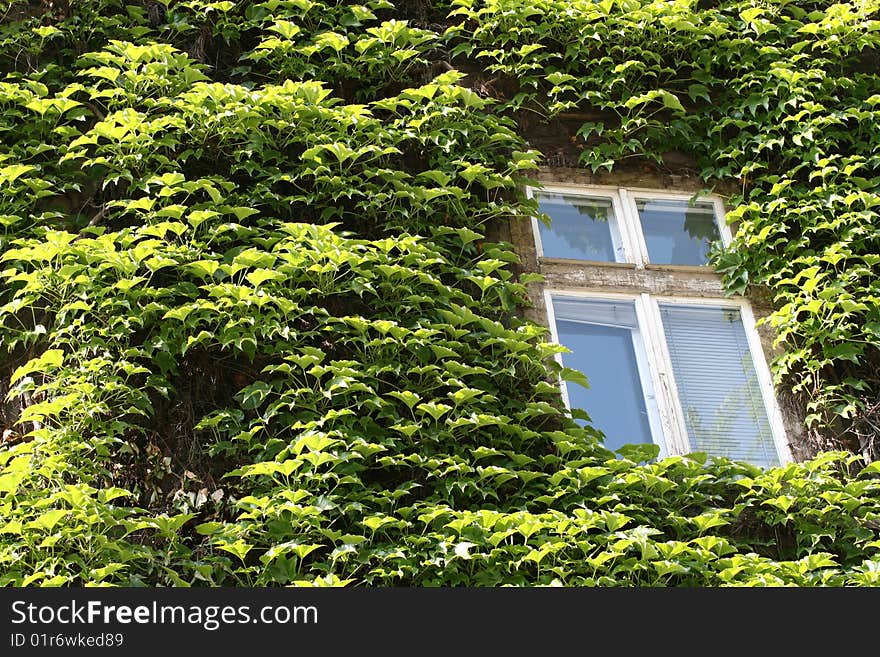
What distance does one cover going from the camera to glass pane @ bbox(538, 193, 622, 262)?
5781 mm

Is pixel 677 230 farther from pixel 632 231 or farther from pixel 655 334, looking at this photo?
pixel 655 334

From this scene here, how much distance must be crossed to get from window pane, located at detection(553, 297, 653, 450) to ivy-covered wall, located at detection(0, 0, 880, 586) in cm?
18

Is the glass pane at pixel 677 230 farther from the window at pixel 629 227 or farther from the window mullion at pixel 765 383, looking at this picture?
the window mullion at pixel 765 383

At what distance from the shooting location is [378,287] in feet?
16.8

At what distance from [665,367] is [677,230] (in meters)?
0.89

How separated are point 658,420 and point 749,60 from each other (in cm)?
223

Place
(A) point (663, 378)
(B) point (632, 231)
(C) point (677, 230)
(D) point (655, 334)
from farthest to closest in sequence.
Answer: (C) point (677, 230)
(B) point (632, 231)
(D) point (655, 334)
(A) point (663, 378)

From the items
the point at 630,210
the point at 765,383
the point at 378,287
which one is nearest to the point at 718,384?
the point at 765,383

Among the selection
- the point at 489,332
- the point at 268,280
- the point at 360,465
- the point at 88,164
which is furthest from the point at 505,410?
the point at 88,164

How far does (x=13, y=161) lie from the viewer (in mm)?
5305

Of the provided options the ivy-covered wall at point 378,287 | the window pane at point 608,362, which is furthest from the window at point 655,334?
the ivy-covered wall at point 378,287

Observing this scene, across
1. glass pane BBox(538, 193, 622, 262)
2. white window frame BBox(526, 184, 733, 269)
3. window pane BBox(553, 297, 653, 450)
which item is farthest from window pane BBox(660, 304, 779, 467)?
glass pane BBox(538, 193, 622, 262)

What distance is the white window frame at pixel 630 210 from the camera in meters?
5.79

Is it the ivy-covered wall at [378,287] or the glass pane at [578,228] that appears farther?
the glass pane at [578,228]
